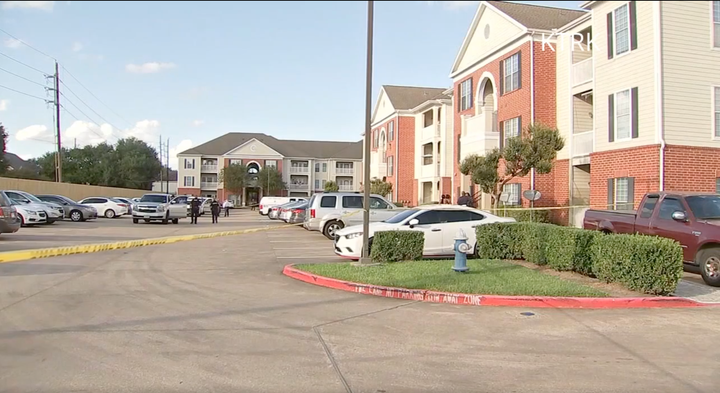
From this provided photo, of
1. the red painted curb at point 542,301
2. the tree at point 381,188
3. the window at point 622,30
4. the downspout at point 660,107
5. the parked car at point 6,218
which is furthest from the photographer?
the tree at point 381,188

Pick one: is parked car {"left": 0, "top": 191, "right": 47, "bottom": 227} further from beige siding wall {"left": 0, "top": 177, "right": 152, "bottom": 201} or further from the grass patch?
the grass patch

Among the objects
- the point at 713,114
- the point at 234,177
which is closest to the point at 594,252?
the point at 713,114

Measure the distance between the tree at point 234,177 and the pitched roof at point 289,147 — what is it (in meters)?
5.99

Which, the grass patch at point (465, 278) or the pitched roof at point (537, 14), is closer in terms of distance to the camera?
the grass patch at point (465, 278)

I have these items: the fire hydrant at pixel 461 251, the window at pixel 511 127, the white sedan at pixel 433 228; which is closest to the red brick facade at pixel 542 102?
the window at pixel 511 127

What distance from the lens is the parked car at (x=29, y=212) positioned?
Result: 23.8 metres

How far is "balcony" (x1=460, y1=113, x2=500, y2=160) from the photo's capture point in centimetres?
2752

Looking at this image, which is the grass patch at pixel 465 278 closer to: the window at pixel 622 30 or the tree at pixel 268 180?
the window at pixel 622 30

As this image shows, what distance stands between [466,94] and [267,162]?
188 ft

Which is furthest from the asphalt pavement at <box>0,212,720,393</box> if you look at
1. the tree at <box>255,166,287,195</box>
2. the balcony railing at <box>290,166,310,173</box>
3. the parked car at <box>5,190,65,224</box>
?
the balcony railing at <box>290,166,310,173</box>

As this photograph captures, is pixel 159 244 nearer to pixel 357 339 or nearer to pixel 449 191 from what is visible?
pixel 357 339

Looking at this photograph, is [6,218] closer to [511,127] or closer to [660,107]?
[660,107]

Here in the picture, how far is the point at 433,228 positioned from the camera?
13.4 meters

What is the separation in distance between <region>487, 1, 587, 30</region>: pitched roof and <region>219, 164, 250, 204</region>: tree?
55.9 m
